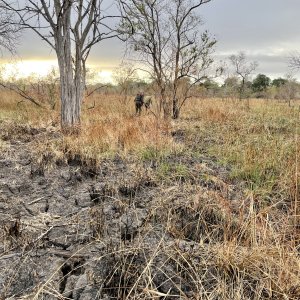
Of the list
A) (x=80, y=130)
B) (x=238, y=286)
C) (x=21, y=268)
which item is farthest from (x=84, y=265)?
(x=80, y=130)

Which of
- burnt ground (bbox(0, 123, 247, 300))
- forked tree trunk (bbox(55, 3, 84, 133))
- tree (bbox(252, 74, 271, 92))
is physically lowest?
burnt ground (bbox(0, 123, 247, 300))

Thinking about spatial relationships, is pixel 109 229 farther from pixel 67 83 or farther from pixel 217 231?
pixel 67 83

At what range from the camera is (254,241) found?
2301mm

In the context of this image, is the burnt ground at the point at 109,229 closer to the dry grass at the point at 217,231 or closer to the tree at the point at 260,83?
the dry grass at the point at 217,231

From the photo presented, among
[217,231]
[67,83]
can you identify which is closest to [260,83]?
[67,83]

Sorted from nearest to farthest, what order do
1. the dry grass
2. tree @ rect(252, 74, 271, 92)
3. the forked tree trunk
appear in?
1. the dry grass
2. the forked tree trunk
3. tree @ rect(252, 74, 271, 92)

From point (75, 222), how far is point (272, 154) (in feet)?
9.53

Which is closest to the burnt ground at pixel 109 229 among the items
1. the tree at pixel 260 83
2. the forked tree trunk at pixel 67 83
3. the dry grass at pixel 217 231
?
the dry grass at pixel 217 231

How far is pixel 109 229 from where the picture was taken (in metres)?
2.88

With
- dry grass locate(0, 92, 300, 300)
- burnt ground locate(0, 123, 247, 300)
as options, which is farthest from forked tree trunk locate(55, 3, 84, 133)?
burnt ground locate(0, 123, 247, 300)

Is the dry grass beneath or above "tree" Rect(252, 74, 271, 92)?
beneath

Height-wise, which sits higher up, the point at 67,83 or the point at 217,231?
the point at 67,83

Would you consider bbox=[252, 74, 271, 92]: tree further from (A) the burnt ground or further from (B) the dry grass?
(A) the burnt ground

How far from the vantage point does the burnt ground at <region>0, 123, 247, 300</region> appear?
2.10m
